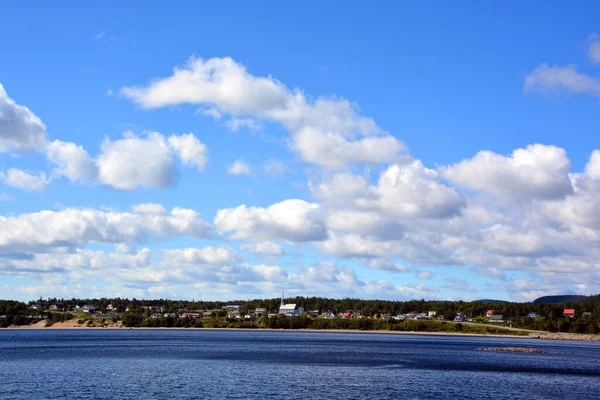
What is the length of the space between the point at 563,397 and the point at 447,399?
599 inches

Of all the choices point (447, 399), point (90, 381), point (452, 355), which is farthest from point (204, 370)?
point (452, 355)

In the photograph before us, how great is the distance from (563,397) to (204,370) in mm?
49828

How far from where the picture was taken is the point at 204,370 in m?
95.1

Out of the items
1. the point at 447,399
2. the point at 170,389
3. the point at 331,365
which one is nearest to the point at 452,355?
the point at 331,365

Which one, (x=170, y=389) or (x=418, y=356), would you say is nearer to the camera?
(x=170, y=389)

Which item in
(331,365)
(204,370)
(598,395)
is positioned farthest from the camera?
(331,365)

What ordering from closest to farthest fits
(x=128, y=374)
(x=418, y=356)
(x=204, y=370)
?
(x=128, y=374), (x=204, y=370), (x=418, y=356)

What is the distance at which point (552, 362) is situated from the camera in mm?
119938

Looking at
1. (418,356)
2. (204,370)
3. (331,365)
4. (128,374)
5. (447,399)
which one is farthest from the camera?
(418,356)

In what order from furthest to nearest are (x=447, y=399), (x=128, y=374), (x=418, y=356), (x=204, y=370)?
(x=418, y=356) < (x=204, y=370) < (x=128, y=374) < (x=447, y=399)

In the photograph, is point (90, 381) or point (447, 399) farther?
point (90, 381)

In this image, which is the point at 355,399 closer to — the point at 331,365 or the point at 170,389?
the point at 170,389

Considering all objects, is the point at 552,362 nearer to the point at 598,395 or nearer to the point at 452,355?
the point at 452,355

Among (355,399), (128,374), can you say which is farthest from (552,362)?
(128,374)
